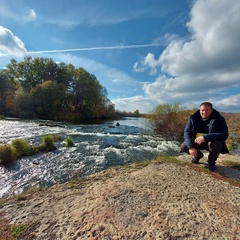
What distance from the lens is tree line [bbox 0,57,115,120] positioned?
52719 mm

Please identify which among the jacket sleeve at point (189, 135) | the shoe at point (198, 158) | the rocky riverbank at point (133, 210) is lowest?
the rocky riverbank at point (133, 210)

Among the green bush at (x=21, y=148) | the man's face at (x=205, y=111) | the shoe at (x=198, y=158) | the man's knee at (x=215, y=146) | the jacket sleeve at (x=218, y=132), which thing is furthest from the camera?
the green bush at (x=21, y=148)

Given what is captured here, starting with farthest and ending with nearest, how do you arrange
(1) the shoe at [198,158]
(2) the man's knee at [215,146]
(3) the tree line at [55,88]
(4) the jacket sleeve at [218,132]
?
1. (3) the tree line at [55,88]
2. (1) the shoe at [198,158]
3. (2) the man's knee at [215,146]
4. (4) the jacket sleeve at [218,132]

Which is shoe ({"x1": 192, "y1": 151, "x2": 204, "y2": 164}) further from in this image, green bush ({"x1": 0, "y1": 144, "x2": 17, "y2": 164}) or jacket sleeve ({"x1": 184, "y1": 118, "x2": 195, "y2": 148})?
green bush ({"x1": 0, "y1": 144, "x2": 17, "y2": 164})

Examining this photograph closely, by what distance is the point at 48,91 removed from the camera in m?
51.8

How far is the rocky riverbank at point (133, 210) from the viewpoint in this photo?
314 cm

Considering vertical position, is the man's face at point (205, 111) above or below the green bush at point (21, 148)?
above

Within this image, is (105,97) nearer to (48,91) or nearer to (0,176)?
(48,91)

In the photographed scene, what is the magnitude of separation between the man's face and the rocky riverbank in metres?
1.95

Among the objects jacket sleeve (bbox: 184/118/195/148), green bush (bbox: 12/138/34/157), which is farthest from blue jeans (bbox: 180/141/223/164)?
green bush (bbox: 12/138/34/157)

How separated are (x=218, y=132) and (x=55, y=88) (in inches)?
2075

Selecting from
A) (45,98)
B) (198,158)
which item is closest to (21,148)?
(198,158)

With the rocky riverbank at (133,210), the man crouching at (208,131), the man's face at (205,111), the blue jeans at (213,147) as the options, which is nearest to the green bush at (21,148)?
the rocky riverbank at (133,210)

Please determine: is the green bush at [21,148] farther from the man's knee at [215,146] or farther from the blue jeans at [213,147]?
the man's knee at [215,146]
